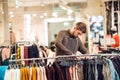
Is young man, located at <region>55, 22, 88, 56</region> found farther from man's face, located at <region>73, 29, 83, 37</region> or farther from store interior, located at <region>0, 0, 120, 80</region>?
store interior, located at <region>0, 0, 120, 80</region>

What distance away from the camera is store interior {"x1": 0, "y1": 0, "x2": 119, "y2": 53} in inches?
357

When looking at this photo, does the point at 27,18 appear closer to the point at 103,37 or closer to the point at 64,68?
the point at 103,37

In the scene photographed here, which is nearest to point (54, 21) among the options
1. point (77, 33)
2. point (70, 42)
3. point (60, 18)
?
point (60, 18)

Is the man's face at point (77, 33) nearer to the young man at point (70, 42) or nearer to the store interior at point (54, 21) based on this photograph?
the young man at point (70, 42)

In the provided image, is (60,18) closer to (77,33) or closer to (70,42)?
(70,42)

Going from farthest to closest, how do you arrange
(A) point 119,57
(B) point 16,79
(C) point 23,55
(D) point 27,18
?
(D) point 27,18
(C) point 23,55
(A) point 119,57
(B) point 16,79

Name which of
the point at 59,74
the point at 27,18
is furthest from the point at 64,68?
the point at 27,18

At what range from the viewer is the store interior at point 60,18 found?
9.08 m

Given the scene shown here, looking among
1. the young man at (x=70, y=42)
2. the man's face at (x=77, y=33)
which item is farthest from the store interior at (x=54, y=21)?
the man's face at (x=77, y=33)

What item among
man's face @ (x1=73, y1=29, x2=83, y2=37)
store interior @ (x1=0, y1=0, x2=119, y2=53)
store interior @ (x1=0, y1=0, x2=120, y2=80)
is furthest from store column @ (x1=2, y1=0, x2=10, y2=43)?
man's face @ (x1=73, y1=29, x2=83, y2=37)

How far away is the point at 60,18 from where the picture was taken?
32.0ft

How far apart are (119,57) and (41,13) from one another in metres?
6.55

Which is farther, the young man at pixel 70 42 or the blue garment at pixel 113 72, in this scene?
the young man at pixel 70 42

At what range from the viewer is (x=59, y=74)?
118 inches
